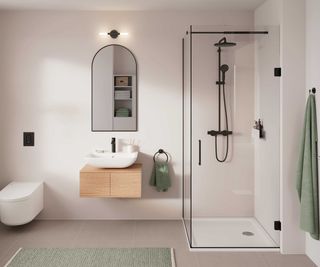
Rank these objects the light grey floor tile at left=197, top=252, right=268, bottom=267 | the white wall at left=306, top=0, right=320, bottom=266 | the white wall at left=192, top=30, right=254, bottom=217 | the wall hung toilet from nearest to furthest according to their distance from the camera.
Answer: the white wall at left=306, top=0, right=320, bottom=266 → the light grey floor tile at left=197, top=252, right=268, bottom=267 → the white wall at left=192, top=30, right=254, bottom=217 → the wall hung toilet

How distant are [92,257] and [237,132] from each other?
173cm

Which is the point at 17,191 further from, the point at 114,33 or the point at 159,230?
the point at 114,33

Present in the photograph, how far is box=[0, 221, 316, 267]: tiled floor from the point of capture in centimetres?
365

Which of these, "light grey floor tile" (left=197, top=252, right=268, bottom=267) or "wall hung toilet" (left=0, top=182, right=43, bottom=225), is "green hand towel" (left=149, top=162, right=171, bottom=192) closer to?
"light grey floor tile" (left=197, top=252, right=268, bottom=267)

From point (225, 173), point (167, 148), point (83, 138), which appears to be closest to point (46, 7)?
point (83, 138)

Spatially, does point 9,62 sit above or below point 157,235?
above

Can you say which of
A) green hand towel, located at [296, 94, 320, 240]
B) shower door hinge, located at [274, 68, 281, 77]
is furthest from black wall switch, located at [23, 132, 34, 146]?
green hand towel, located at [296, 94, 320, 240]

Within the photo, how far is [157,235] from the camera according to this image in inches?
173

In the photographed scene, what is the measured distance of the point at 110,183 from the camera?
4414 mm

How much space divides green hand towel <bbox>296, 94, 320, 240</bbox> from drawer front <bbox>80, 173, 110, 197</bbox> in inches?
77.2

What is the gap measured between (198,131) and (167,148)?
99 cm

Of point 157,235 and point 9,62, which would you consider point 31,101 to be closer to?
point 9,62

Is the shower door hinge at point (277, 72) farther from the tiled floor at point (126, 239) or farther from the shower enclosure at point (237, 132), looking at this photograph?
the tiled floor at point (126, 239)

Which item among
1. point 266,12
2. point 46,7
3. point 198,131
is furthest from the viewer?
point 46,7
